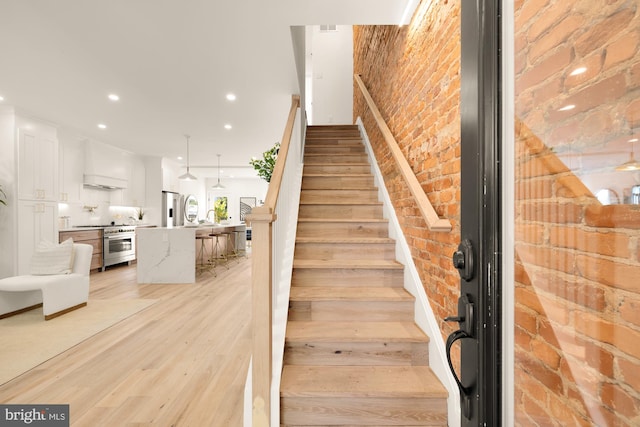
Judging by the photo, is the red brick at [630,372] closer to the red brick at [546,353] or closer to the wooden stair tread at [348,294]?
the red brick at [546,353]

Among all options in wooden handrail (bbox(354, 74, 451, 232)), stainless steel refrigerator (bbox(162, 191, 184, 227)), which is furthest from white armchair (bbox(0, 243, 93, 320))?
stainless steel refrigerator (bbox(162, 191, 184, 227))

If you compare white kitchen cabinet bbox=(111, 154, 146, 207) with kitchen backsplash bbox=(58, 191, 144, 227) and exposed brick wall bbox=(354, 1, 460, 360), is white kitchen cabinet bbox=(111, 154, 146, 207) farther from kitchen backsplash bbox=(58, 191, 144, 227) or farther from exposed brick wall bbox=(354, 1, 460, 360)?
exposed brick wall bbox=(354, 1, 460, 360)

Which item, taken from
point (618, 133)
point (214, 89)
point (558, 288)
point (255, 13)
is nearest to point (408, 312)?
point (558, 288)

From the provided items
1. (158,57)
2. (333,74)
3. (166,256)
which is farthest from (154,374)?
(333,74)

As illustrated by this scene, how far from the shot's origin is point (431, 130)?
1.91m

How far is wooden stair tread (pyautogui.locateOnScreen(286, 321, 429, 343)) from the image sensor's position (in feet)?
6.14

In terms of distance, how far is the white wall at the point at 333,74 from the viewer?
263 inches

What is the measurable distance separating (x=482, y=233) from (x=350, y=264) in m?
1.86

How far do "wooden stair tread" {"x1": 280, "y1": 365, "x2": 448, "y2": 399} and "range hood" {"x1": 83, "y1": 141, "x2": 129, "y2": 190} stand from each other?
6.75 meters

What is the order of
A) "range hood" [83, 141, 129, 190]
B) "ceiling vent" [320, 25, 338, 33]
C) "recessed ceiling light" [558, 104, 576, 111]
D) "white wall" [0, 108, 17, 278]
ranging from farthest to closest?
"ceiling vent" [320, 25, 338, 33] → "range hood" [83, 141, 129, 190] → "white wall" [0, 108, 17, 278] → "recessed ceiling light" [558, 104, 576, 111]

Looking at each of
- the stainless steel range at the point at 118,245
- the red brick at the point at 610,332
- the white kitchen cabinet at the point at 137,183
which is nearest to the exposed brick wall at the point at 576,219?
the red brick at the point at 610,332

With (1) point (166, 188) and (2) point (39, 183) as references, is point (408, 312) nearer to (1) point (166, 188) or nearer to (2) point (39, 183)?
(2) point (39, 183)

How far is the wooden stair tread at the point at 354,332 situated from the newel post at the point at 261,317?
1.27ft

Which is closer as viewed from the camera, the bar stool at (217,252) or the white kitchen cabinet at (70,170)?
the white kitchen cabinet at (70,170)
